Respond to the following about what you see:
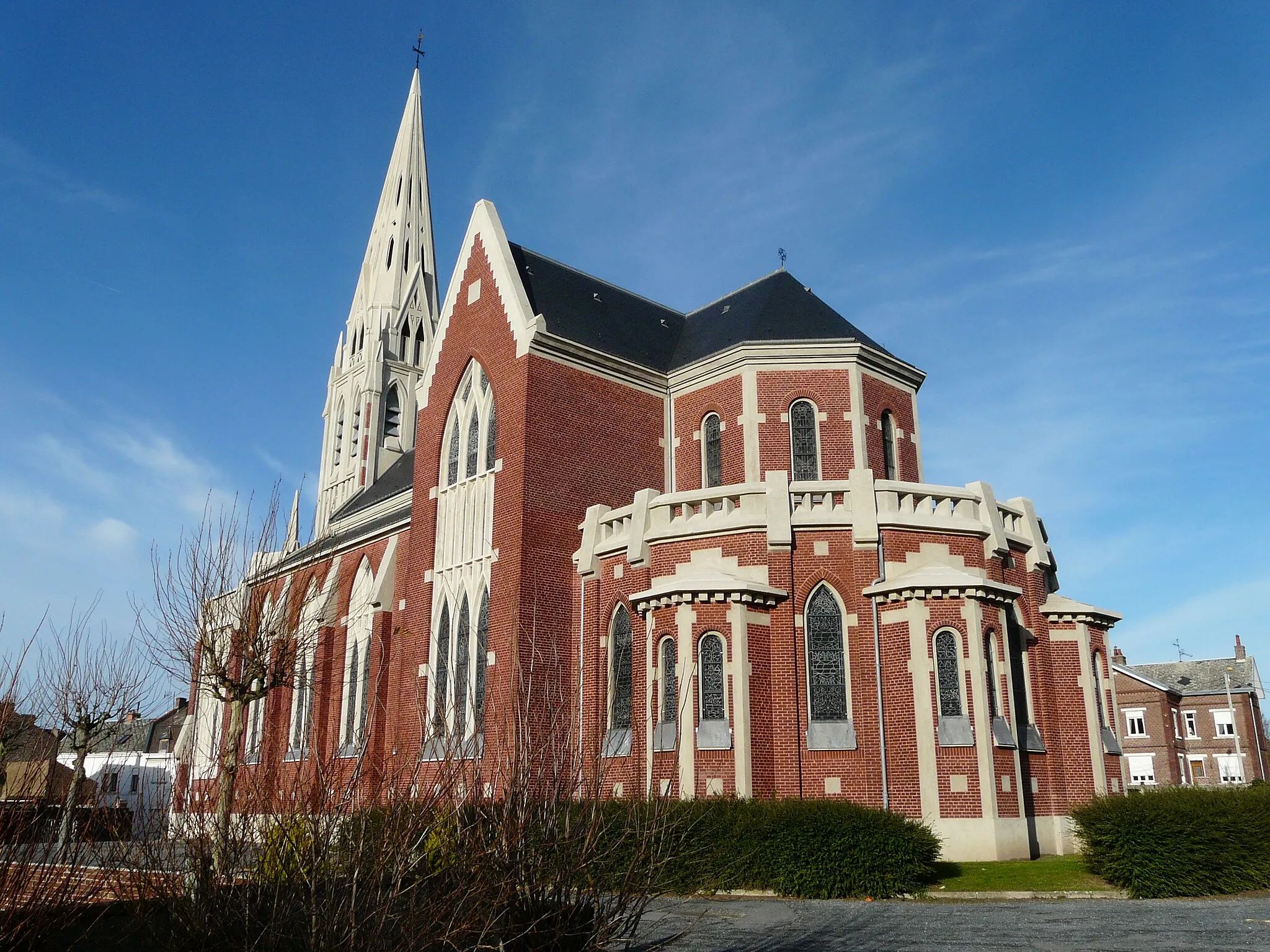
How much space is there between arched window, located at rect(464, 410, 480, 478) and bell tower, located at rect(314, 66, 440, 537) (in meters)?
28.4

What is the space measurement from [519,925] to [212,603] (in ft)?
46.1

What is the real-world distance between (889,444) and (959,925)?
1626 cm

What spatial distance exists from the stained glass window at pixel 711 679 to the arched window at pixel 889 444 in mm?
9062

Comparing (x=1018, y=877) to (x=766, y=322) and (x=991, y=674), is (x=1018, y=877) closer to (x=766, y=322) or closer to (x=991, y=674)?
(x=991, y=674)

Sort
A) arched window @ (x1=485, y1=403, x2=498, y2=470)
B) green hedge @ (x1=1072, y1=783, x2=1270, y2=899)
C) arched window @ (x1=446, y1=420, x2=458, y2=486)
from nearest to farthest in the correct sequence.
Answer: green hedge @ (x1=1072, y1=783, x2=1270, y2=899) → arched window @ (x1=485, y1=403, x2=498, y2=470) → arched window @ (x1=446, y1=420, x2=458, y2=486)

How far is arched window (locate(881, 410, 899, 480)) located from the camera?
1050 inches

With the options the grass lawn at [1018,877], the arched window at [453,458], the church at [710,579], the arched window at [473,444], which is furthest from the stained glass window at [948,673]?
the arched window at [453,458]

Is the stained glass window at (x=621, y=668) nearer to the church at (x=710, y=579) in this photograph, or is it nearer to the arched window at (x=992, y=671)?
the church at (x=710, y=579)

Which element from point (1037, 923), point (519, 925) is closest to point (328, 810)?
point (519, 925)

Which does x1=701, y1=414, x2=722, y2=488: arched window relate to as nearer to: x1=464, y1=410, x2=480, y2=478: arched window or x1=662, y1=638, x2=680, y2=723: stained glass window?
x1=464, y1=410, x2=480, y2=478: arched window

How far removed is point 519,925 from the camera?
290 inches

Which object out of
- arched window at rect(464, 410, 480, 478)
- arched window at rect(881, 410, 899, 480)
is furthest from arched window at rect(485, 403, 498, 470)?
arched window at rect(881, 410, 899, 480)

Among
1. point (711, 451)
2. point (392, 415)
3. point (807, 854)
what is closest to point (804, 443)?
point (711, 451)

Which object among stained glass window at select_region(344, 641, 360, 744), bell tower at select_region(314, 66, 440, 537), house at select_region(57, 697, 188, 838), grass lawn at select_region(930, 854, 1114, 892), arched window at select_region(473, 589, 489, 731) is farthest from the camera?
bell tower at select_region(314, 66, 440, 537)
